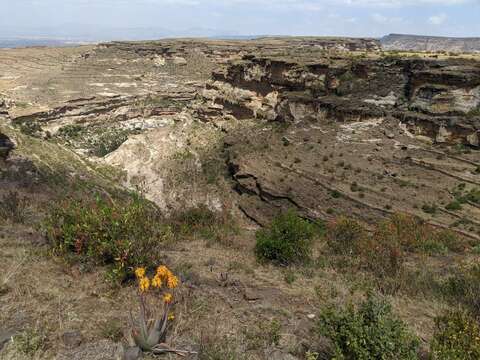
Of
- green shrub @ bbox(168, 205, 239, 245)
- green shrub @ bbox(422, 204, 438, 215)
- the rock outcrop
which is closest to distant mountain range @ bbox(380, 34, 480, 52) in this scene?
green shrub @ bbox(422, 204, 438, 215)

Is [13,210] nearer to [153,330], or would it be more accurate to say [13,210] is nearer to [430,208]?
[153,330]

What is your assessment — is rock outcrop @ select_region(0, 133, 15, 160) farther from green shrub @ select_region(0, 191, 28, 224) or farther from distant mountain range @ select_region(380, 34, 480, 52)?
distant mountain range @ select_region(380, 34, 480, 52)

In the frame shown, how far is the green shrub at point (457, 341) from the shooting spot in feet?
13.2

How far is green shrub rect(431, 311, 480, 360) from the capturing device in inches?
158

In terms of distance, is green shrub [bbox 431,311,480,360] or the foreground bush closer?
green shrub [bbox 431,311,480,360]

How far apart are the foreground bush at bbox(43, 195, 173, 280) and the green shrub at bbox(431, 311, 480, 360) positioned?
386 centimetres

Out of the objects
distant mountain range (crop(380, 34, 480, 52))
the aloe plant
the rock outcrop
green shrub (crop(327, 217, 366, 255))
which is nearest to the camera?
the aloe plant

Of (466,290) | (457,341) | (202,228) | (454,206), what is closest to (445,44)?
(454,206)

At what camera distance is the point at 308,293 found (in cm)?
628

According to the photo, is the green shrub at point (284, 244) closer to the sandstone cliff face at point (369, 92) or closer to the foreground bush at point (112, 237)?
the foreground bush at point (112, 237)

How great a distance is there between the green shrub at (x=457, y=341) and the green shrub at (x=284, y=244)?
12.1ft

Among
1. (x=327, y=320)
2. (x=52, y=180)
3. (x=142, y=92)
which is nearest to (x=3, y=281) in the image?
(x=327, y=320)

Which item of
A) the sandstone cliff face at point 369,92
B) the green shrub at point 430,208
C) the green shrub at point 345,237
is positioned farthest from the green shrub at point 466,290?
the sandstone cliff face at point 369,92

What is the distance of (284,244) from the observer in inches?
324
